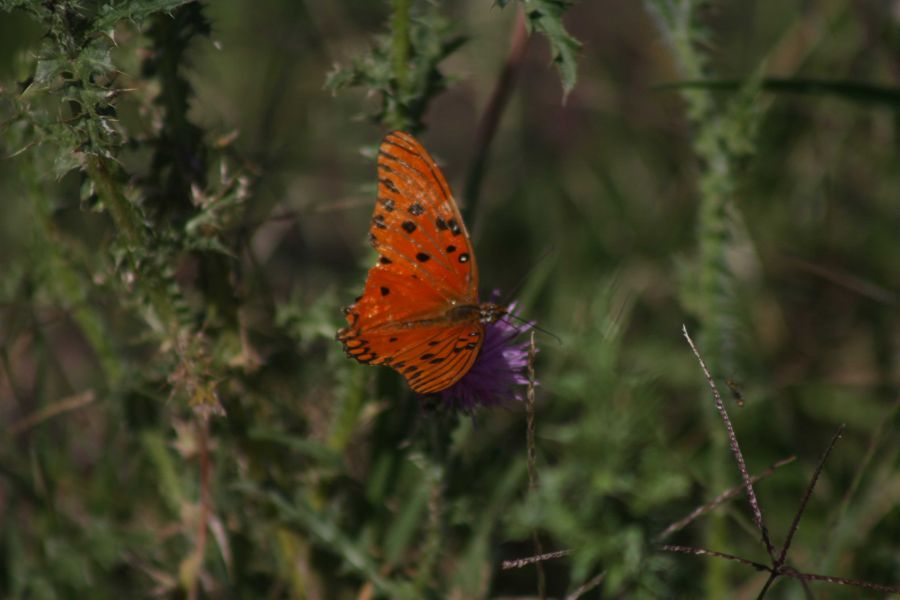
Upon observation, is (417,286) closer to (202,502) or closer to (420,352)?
(420,352)

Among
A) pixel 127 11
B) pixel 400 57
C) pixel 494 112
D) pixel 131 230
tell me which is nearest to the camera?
pixel 127 11

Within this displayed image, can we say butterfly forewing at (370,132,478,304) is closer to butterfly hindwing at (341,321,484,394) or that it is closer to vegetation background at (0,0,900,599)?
butterfly hindwing at (341,321,484,394)

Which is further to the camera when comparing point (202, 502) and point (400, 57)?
point (202, 502)

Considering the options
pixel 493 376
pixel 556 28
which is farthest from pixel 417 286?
pixel 556 28

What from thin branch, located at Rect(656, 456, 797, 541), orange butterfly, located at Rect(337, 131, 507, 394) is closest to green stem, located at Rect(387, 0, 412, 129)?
orange butterfly, located at Rect(337, 131, 507, 394)

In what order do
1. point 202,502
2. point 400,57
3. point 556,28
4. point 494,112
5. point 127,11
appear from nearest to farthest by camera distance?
1. point 127,11
2. point 556,28
3. point 400,57
4. point 202,502
5. point 494,112
